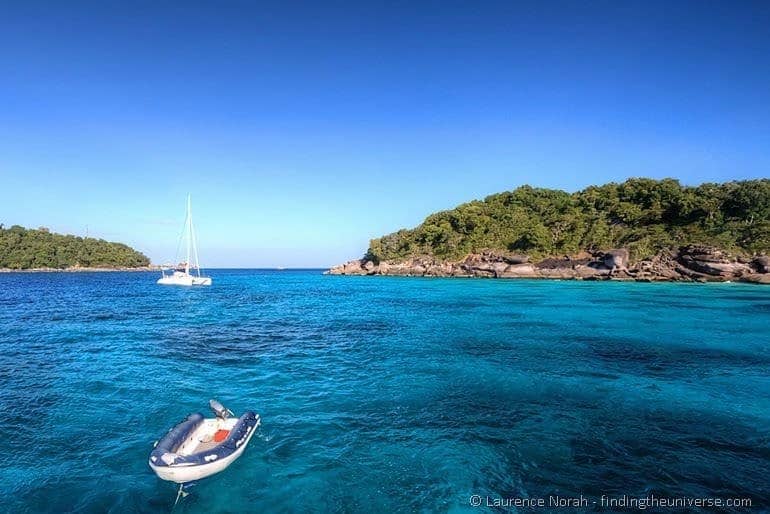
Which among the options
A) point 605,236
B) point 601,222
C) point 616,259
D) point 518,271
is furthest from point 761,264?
point 518,271

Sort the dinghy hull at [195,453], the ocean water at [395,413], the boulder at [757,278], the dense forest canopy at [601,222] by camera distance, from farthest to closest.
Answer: the dense forest canopy at [601,222] → the boulder at [757,278] → the ocean water at [395,413] → the dinghy hull at [195,453]

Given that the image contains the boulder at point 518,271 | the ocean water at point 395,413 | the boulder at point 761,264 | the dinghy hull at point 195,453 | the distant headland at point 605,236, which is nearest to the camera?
the dinghy hull at point 195,453

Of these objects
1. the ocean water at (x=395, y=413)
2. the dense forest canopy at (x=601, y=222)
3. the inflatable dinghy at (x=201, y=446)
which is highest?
the dense forest canopy at (x=601, y=222)

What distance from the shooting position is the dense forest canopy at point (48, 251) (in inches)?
6334

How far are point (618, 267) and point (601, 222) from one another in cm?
2029

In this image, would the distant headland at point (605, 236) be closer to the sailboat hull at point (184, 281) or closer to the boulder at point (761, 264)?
the boulder at point (761, 264)

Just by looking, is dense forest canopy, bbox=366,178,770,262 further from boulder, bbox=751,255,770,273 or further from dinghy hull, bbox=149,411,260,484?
dinghy hull, bbox=149,411,260,484

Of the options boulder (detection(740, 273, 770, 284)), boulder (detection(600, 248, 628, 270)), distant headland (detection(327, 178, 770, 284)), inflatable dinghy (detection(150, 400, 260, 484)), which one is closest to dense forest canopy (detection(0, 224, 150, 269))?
distant headland (detection(327, 178, 770, 284))

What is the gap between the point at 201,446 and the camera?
425 inches

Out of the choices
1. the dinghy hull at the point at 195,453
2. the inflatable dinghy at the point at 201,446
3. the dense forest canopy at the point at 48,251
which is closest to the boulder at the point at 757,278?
the inflatable dinghy at the point at 201,446

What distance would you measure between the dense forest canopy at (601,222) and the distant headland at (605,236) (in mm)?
244

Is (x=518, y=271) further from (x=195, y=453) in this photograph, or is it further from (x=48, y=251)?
(x=48, y=251)

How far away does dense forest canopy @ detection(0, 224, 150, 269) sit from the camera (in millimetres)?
160875

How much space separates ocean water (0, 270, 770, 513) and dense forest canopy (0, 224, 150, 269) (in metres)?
183
